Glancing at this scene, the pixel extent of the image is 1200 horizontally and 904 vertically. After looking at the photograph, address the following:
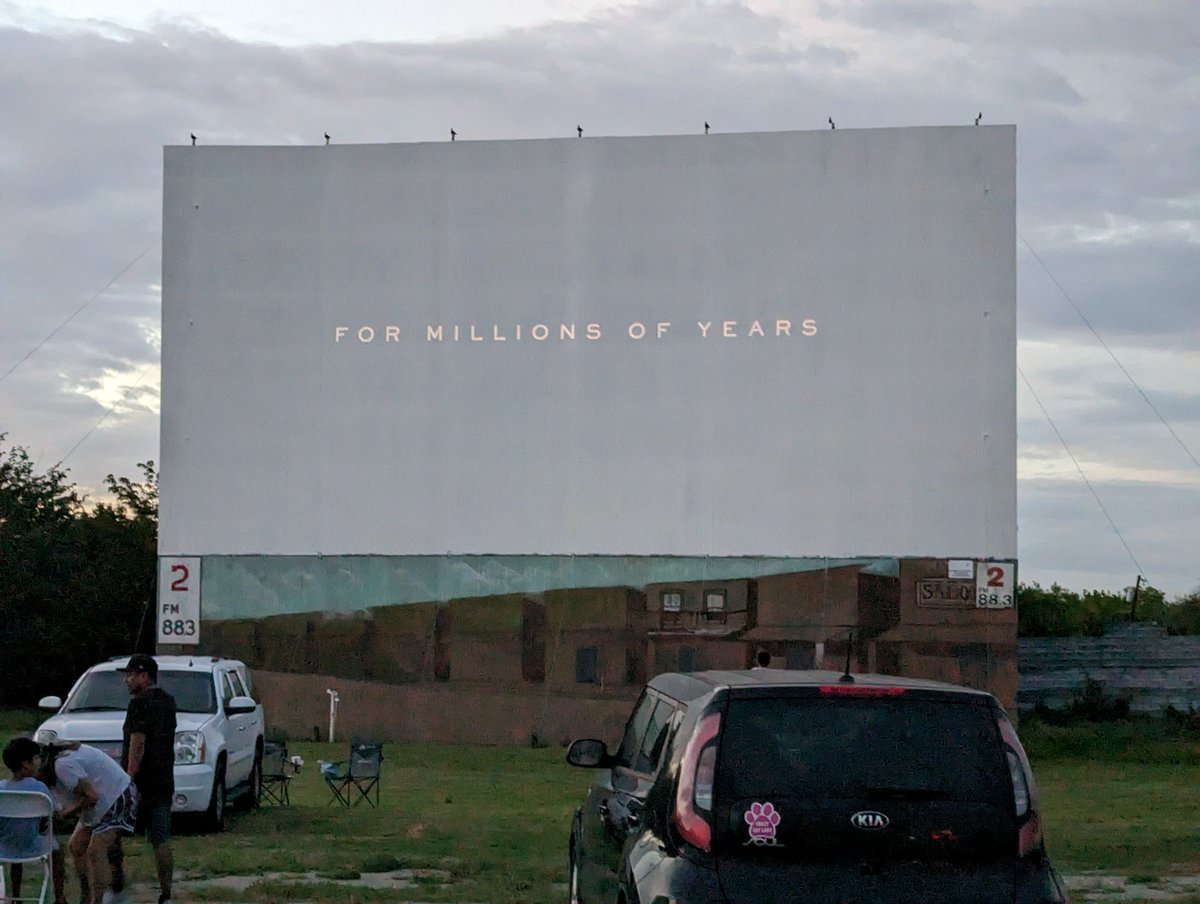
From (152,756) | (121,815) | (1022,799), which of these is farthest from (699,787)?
(152,756)

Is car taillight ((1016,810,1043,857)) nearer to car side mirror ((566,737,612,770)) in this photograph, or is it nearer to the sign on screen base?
car side mirror ((566,737,612,770))

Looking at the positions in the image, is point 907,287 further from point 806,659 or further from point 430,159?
point 430,159

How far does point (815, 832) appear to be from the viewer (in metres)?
6.50

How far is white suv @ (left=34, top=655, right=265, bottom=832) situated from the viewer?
17.0 meters

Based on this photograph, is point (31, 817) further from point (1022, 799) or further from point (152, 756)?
point (1022, 799)

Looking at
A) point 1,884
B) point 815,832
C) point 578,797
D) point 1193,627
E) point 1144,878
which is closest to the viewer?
point 815,832

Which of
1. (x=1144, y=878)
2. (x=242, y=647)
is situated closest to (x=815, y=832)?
(x=1144, y=878)

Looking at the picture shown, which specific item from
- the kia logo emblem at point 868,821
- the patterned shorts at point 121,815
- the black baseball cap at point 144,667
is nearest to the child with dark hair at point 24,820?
the patterned shorts at point 121,815

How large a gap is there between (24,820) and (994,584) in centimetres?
2656

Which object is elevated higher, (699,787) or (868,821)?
(699,787)

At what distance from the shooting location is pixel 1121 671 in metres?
37.2

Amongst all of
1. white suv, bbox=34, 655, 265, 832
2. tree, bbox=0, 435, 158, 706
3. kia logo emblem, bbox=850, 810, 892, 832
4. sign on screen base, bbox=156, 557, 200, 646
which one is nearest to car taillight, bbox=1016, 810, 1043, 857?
kia logo emblem, bbox=850, 810, 892, 832

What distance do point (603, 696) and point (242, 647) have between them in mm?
7611

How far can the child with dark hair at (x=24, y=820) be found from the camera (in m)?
9.80
